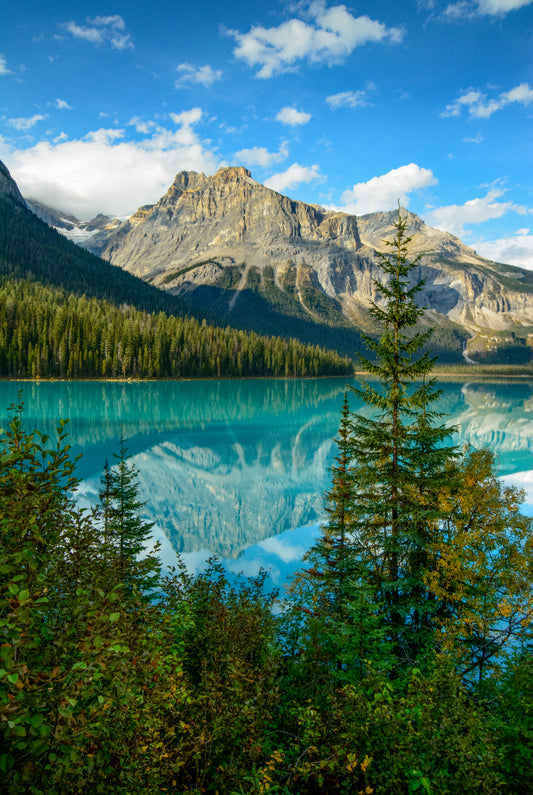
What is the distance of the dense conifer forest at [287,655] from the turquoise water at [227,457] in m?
6.18

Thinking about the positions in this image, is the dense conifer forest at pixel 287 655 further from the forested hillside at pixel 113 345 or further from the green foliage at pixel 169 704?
the forested hillside at pixel 113 345

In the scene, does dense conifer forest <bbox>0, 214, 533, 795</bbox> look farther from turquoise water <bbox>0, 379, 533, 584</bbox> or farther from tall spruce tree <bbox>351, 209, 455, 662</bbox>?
turquoise water <bbox>0, 379, 533, 584</bbox>

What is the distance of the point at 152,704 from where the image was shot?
4.46 metres

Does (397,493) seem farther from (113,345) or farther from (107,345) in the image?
(113,345)

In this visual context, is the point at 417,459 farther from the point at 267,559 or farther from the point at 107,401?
the point at 107,401

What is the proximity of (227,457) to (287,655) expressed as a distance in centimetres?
3237

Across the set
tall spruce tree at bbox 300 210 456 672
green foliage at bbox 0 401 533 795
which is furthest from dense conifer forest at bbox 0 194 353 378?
green foliage at bbox 0 401 533 795

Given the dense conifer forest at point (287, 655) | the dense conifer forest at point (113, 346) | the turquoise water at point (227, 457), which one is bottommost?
the turquoise water at point (227, 457)

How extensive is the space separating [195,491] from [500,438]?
4572cm

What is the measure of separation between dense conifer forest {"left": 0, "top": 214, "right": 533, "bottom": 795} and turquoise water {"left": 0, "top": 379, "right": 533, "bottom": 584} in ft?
20.3

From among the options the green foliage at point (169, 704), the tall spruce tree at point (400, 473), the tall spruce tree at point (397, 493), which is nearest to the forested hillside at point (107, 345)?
the tall spruce tree at point (397, 493)

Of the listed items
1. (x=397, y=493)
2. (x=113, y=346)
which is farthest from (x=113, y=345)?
(x=397, y=493)

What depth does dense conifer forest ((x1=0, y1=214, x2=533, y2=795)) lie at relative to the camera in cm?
292

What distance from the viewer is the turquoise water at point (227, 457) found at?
23734mm
